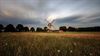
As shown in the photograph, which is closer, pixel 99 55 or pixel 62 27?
pixel 99 55

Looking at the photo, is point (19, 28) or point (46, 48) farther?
point (19, 28)

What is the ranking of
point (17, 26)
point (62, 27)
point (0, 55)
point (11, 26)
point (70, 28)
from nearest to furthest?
point (0, 55) < point (11, 26) < point (17, 26) < point (70, 28) < point (62, 27)

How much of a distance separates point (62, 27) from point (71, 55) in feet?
306

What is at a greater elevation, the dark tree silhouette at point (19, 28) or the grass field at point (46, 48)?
the dark tree silhouette at point (19, 28)

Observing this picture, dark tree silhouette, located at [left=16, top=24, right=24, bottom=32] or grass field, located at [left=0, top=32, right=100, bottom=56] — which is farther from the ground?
dark tree silhouette, located at [left=16, top=24, right=24, bottom=32]

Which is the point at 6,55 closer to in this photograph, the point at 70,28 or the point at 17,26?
the point at 17,26

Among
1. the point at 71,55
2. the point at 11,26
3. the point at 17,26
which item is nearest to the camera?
the point at 71,55

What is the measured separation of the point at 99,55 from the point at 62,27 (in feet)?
305

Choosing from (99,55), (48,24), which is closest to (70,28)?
(48,24)

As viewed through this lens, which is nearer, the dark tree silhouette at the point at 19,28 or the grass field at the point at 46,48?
the grass field at the point at 46,48

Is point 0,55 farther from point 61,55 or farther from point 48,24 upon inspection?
point 48,24

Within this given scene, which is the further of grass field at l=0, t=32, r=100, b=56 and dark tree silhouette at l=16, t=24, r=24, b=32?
dark tree silhouette at l=16, t=24, r=24, b=32

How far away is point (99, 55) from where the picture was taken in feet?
9.77

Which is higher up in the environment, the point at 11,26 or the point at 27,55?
the point at 11,26
